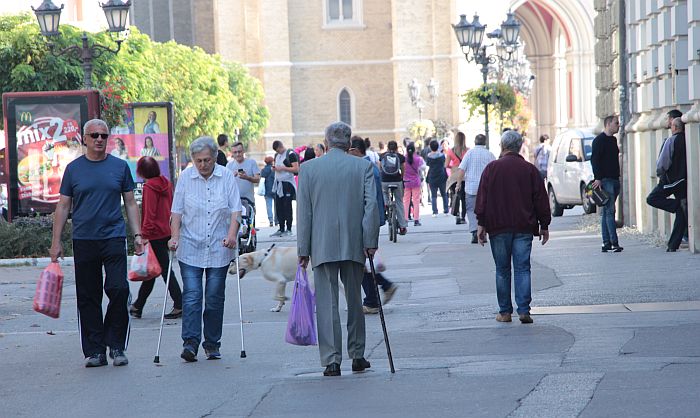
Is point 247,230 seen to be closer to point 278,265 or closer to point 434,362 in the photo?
point 278,265

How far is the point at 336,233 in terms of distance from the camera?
8859 mm

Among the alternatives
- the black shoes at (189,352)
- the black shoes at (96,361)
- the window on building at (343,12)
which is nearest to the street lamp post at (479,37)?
the black shoes at (189,352)

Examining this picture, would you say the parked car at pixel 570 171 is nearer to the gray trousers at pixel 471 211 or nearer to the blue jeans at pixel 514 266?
the gray trousers at pixel 471 211

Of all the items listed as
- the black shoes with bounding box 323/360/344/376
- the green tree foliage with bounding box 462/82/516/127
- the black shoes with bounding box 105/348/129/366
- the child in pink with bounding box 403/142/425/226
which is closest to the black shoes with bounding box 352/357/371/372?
the black shoes with bounding box 323/360/344/376

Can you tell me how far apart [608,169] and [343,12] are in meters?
58.9

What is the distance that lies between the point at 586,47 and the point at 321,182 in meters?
68.5

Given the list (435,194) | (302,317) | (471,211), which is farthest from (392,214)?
(302,317)

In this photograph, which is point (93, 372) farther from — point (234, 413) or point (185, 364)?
point (234, 413)

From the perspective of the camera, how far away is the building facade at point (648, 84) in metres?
16.4

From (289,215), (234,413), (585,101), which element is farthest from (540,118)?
(234,413)

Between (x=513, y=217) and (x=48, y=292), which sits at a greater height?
(x=513, y=217)

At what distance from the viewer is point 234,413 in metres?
7.60

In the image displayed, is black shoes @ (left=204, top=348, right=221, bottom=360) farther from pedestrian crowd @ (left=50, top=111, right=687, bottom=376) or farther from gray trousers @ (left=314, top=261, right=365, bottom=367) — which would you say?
gray trousers @ (left=314, top=261, right=365, bottom=367)

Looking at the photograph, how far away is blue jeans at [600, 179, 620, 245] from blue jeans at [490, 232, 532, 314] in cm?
625
